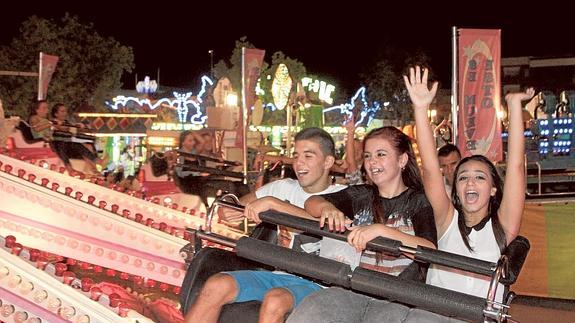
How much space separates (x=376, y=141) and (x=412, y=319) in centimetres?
98

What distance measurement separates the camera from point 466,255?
3410 millimetres

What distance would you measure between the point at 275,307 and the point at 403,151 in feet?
3.22

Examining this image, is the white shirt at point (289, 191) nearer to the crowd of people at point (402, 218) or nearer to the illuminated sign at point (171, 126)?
the crowd of people at point (402, 218)

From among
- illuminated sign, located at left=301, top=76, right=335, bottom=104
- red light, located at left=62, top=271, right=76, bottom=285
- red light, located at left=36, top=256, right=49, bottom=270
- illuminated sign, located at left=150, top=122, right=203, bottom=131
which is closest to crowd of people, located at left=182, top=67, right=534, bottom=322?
red light, located at left=62, top=271, right=76, bottom=285

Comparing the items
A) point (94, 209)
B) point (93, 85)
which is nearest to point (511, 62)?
point (93, 85)

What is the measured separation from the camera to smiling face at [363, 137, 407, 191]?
361 cm

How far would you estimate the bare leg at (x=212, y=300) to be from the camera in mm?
3461

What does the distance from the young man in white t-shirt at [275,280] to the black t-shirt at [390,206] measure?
0.20 meters

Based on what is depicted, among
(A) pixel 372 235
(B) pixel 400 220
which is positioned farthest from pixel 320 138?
(A) pixel 372 235

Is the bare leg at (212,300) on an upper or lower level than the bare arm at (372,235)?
lower

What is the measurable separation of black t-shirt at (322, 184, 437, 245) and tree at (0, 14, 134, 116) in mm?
33015

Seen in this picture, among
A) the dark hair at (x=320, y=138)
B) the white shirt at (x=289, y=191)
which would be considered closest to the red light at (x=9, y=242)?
the white shirt at (x=289, y=191)

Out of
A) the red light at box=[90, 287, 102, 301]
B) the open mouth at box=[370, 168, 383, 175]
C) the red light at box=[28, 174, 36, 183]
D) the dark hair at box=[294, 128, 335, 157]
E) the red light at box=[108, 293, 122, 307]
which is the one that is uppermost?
the dark hair at box=[294, 128, 335, 157]

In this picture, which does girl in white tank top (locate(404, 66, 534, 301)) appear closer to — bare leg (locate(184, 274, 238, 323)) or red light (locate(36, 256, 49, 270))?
bare leg (locate(184, 274, 238, 323))
